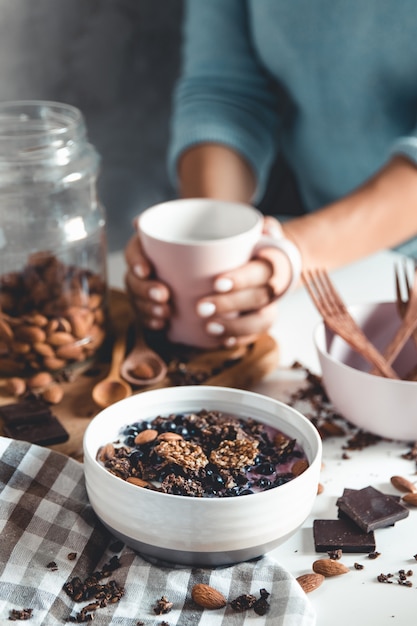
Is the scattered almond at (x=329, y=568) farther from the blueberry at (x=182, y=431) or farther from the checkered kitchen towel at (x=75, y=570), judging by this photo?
the blueberry at (x=182, y=431)

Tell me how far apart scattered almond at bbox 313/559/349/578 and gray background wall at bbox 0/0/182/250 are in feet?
3.87

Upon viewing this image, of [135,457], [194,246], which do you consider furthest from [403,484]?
[194,246]

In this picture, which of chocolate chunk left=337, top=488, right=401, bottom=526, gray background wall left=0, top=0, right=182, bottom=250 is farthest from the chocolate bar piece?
gray background wall left=0, top=0, right=182, bottom=250

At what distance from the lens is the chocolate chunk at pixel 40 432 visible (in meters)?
0.79

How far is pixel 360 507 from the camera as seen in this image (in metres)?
0.69

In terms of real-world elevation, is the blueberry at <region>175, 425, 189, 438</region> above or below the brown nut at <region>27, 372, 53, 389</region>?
above

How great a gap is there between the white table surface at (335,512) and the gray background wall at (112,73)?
2.41 feet

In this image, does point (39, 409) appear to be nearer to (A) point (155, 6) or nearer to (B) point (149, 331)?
(B) point (149, 331)

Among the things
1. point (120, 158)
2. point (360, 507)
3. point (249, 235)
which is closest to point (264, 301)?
point (249, 235)

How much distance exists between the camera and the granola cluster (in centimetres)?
64

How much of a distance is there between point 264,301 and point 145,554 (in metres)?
0.41

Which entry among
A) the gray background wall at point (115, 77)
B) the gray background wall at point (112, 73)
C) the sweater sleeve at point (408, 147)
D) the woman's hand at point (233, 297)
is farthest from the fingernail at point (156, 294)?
the gray background wall at point (112, 73)

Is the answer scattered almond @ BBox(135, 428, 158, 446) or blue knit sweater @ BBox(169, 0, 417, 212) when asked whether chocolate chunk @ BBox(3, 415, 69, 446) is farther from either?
blue knit sweater @ BBox(169, 0, 417, 212)

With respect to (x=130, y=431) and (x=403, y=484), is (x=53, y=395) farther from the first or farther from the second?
(x=403, y=484)
